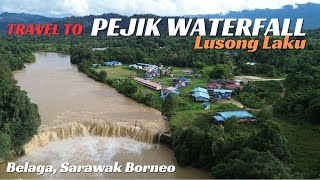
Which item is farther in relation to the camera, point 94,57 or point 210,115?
point 94,57

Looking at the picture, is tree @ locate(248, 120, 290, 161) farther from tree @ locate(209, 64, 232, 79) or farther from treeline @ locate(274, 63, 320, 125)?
tree @ locate(209, 64, 232, 79)

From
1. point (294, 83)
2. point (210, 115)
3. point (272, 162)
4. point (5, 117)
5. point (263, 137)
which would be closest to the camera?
point (272, 162)

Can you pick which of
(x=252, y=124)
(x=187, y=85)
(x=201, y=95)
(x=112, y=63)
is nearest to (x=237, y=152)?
(x=252, y=124)

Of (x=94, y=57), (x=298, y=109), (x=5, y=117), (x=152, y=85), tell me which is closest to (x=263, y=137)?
(x=298, y=109)

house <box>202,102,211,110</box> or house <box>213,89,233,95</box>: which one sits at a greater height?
house <box>213,89,233,95</box>

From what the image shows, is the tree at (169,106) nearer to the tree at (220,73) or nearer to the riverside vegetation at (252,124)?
the riverside vegetation at (252,124)

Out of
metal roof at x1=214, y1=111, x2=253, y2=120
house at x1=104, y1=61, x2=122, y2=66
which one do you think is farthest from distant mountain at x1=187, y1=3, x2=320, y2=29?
metal roof at x1=214, y1=111, x2=253, y2=120

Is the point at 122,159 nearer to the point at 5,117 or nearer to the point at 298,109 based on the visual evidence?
the point at 5,117

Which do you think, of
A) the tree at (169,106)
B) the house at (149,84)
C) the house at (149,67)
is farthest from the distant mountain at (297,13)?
the tree at (169,106)
